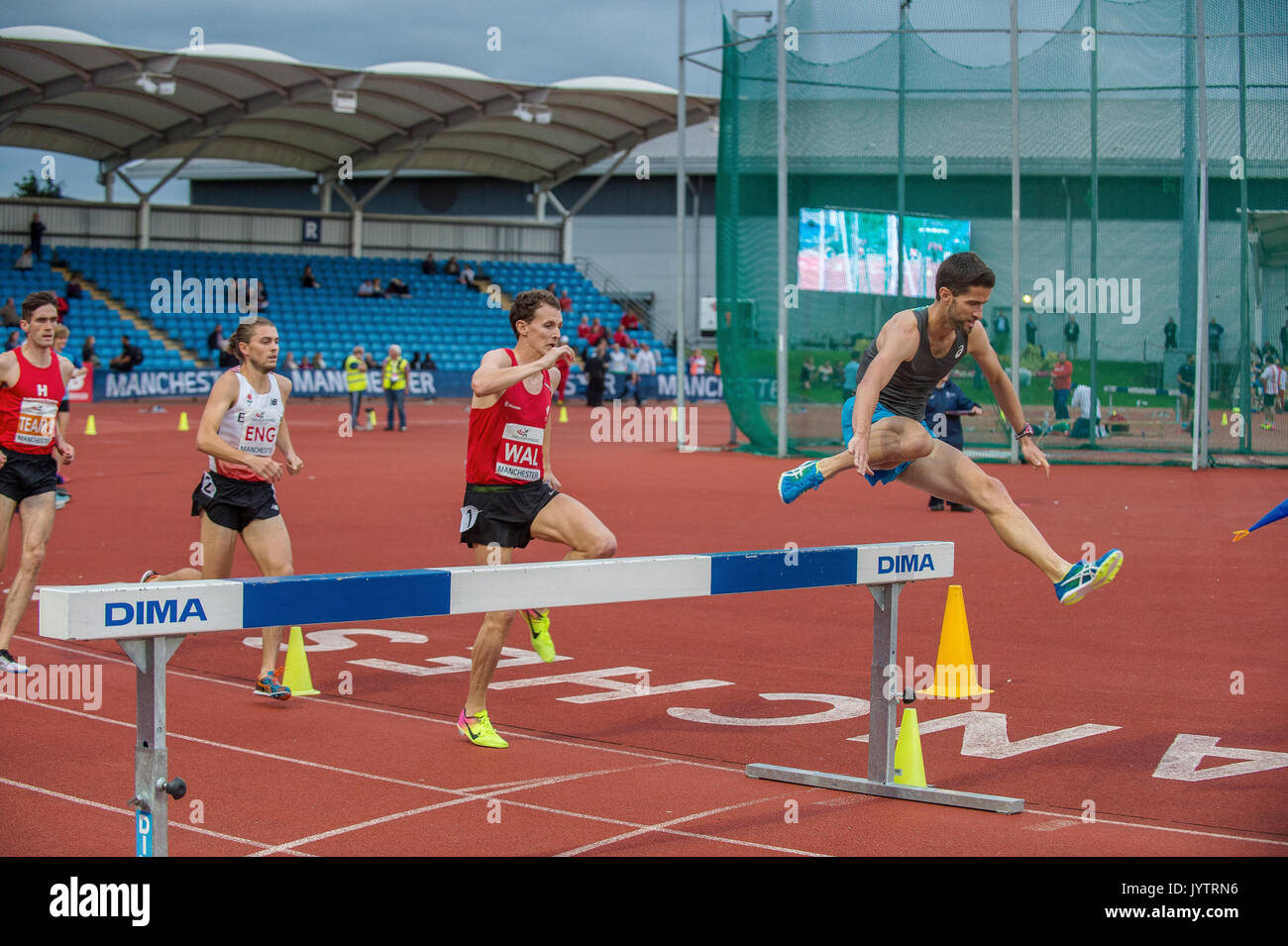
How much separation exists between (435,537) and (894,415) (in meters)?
7.85

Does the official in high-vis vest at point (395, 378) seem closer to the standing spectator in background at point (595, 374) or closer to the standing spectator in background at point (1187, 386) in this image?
the standing spectator in background at point (595, 374)

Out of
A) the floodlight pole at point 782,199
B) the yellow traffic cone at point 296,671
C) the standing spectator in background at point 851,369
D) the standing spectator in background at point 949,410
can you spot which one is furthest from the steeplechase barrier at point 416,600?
the standing spectator in background at point 851,369

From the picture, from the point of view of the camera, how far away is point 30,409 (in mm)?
8453

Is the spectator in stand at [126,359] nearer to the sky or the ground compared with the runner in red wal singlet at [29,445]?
nearer to the sky

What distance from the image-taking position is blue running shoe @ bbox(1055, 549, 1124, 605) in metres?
6.25

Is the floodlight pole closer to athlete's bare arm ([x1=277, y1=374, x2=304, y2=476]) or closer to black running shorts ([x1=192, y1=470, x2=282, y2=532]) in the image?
athlete's bare arm ([x1=277, y1=374, x2=304, y2=476])

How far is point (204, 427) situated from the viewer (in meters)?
7.72

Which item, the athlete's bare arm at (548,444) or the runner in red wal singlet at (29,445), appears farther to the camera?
the runner in red wal singlet at (29,445)

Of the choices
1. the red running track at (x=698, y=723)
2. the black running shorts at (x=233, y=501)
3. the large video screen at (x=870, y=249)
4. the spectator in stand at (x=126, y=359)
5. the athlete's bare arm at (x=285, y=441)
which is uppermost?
the large video screen at (x=870, y=249)

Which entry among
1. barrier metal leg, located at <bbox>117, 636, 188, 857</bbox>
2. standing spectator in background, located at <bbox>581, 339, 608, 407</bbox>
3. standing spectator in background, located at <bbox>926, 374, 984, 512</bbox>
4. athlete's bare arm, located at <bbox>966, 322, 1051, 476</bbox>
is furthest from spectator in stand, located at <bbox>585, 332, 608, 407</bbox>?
barrier metal leg, located at <bbox>117, 636, 188, 857</bbox>

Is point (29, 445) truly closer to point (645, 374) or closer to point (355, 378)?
point (355, 378)

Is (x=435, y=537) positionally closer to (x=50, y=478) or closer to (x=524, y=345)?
(x=50, y=478)

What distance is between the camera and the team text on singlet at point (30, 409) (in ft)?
27.4

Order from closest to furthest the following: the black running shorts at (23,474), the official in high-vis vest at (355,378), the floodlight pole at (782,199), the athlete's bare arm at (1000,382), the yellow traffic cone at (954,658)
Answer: the athlete's bare arm at (1000,382), the yellow traffic cone at (954,658), the black running shorts at (23,474), the floodlight pole at (782,199), the official in high-vis vest at (355,378)
